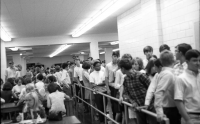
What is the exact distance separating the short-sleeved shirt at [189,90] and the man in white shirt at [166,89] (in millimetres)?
163

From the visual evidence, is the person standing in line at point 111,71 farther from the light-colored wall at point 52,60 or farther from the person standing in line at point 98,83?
the light-colored wall at point 52,60

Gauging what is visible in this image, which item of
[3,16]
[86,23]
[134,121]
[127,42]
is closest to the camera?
[134,121]

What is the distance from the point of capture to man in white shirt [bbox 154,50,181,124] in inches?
107

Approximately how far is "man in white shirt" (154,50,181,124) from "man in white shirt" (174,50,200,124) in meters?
0.16

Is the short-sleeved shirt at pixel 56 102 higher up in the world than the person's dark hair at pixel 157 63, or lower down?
lower down

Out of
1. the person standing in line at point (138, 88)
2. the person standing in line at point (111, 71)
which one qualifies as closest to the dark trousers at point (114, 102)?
the person standing in line at point (111, 71)

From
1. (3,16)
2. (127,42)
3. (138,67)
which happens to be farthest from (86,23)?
(138,67)

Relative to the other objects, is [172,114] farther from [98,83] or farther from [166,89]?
[98,83]

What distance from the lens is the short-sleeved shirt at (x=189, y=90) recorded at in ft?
8.34

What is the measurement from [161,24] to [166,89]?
3.95 metres

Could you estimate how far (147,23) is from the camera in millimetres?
6797

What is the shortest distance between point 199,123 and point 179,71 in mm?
944

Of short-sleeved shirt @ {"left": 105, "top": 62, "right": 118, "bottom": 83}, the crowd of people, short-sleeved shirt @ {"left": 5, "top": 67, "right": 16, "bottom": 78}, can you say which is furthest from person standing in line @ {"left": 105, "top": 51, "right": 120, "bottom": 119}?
short-sleeved shirt @ {"left": 5, "top": 67, "right": 16, "bottom": 78}

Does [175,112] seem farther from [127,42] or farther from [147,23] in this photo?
[127,42]
